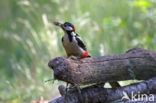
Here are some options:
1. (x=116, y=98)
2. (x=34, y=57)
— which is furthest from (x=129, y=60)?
(x=34, y=57)

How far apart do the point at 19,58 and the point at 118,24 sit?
8.07 feet

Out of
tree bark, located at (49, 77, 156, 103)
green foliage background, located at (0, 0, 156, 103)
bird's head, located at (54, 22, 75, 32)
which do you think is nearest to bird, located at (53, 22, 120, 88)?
bird's head, located at (54, 22, 75, 32)

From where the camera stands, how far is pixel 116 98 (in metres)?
4.46

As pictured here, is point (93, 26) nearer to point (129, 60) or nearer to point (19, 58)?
point (19, 58)

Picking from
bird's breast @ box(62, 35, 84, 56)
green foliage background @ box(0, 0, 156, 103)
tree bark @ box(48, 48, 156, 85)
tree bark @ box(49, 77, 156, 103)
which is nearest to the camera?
tree bark @ box(48, 48, 156, 85)

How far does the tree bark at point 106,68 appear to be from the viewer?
416 cm

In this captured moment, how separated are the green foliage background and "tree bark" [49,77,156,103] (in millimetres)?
1938

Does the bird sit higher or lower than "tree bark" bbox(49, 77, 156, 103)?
higher

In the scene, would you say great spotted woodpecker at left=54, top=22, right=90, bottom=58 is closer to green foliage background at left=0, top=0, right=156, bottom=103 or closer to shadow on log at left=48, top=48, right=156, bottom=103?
shadow on log at left=48, top=48, right=156, bottom=103

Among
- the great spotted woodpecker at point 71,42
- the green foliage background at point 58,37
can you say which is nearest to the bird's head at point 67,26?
the great spotted woodpecker at point 71,42

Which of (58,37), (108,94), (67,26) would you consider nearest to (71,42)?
A: (67,26)

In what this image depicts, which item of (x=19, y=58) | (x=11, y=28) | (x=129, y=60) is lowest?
(x=129, y=60)

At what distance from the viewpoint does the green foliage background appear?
7742 mm

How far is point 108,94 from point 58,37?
4.20 m
